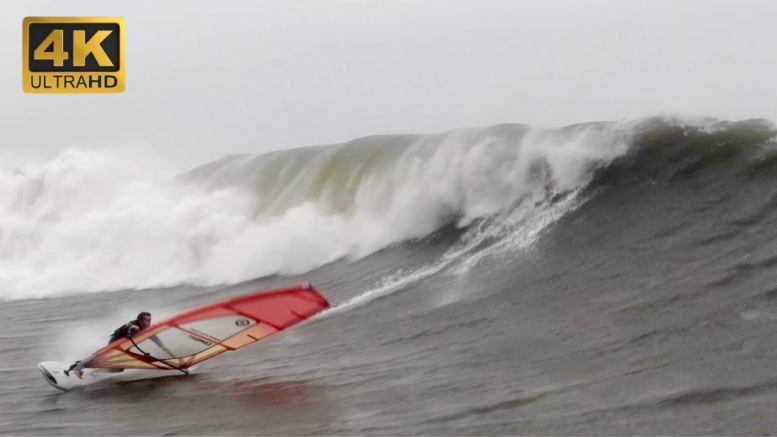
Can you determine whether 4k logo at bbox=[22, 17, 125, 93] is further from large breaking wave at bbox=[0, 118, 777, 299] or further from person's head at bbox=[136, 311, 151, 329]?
person's head at bbox=[136, 311, 151, 329]

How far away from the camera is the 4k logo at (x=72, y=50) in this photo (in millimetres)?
13875

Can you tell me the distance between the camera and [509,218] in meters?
11.9

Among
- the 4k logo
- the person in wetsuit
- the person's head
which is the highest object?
the 4k logo

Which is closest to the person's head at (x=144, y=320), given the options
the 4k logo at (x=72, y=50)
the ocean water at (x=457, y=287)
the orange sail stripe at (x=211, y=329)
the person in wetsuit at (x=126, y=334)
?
the person in wetsuit at (x=126, y=334)

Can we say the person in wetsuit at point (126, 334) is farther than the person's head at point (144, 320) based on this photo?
No

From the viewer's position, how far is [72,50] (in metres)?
14.1

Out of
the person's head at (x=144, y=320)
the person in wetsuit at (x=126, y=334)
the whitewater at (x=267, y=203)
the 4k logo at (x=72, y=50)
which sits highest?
the 4k logo at (x=72, y=50)

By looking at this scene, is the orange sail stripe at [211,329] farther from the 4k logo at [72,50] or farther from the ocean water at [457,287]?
the 4k logo at [72,50]

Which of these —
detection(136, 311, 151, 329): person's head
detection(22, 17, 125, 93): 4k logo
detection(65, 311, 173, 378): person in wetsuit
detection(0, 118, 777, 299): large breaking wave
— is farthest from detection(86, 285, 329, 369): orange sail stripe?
detection(22, 17, 125, 93): 4k logo

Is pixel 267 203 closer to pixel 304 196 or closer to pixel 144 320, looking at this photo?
pixel 304 196

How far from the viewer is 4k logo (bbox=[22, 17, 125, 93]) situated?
13.9 m

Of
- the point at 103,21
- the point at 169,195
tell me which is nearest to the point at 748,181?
the point at 103,21

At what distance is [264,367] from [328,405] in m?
1.85

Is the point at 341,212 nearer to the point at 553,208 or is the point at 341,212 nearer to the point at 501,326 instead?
the point at 553,208
